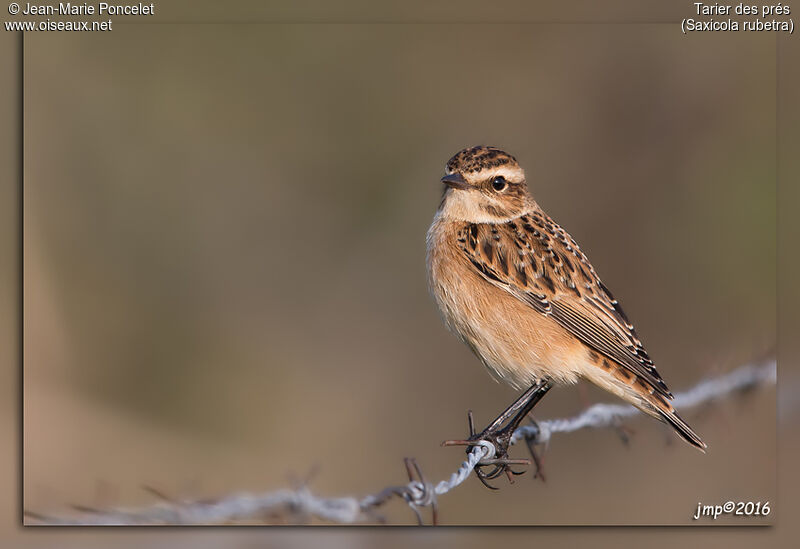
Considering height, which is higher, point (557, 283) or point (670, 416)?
point (557, 283)

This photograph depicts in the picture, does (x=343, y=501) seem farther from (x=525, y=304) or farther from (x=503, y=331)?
(x=525, y=304)

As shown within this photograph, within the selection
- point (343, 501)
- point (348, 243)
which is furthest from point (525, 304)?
point (348, 243)

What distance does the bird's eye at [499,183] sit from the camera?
586 cm

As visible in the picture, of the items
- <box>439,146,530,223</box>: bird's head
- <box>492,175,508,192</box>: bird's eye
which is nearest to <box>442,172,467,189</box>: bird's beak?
<box>439,146,530,223</box>: bird's head

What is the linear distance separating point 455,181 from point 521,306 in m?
0.87

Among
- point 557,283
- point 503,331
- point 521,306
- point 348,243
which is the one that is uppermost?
point 348,243

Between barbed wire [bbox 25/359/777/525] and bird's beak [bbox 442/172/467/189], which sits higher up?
bird's beak [bbox 442/172/467/189]

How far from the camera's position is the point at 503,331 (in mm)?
5480

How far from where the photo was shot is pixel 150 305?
7.15 metres

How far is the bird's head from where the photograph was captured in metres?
5.77

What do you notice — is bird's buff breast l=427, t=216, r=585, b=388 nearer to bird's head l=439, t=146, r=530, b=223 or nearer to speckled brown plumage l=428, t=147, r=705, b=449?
speckled brown plumage l=428, t=147, r=705, b=449

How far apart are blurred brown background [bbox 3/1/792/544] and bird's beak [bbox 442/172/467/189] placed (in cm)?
112

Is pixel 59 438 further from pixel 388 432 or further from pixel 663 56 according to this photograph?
pixel 663 56

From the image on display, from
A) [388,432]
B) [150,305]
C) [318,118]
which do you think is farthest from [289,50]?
[388,432]
